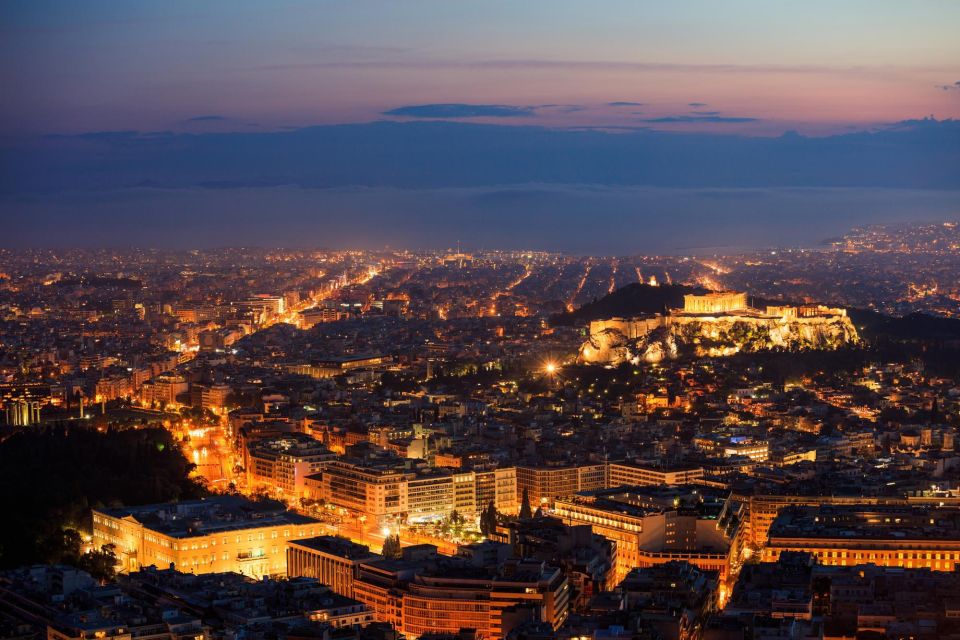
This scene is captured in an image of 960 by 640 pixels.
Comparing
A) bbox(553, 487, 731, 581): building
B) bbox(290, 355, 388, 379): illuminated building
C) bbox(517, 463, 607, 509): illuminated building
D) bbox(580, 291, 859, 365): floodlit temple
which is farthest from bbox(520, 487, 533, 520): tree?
bbox(290, 355, 388, 379): illuminated building

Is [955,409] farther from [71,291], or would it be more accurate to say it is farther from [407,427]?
[71,291]

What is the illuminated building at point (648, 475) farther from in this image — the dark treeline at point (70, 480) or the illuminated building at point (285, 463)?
the dark treeline at point (70, 480)

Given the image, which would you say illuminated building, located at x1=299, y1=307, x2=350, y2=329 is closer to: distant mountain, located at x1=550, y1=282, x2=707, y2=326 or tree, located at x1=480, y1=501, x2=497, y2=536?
distant mountain, located at x1=550, y1=282, x2=707, y2=326

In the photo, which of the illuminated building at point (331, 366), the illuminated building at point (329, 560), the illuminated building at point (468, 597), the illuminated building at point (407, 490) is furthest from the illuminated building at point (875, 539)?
the illuminated building at point (331, 366)

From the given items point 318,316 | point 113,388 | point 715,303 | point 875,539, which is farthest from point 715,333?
point 875,539

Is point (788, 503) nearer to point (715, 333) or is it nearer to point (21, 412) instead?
point (21, 412)
